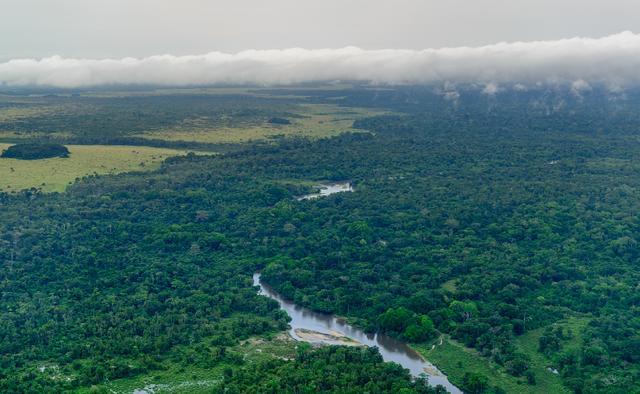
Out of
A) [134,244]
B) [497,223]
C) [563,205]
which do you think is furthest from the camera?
[563,205]

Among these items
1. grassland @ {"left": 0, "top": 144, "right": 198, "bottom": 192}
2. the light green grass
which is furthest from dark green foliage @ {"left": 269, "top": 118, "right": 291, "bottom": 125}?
the light green grass

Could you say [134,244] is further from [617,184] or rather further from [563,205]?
[617,184]

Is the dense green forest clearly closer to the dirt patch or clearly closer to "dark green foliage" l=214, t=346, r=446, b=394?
"dark green foliage" l=214, t=346, r=446, b=394

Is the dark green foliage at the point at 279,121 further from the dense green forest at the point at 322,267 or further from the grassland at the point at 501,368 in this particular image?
the grassland at the point at 501,368

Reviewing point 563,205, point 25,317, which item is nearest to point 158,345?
point 25,317

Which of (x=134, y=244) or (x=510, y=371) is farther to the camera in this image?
(x=134, y=244)

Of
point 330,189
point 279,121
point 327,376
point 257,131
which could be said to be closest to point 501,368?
point 327,376
